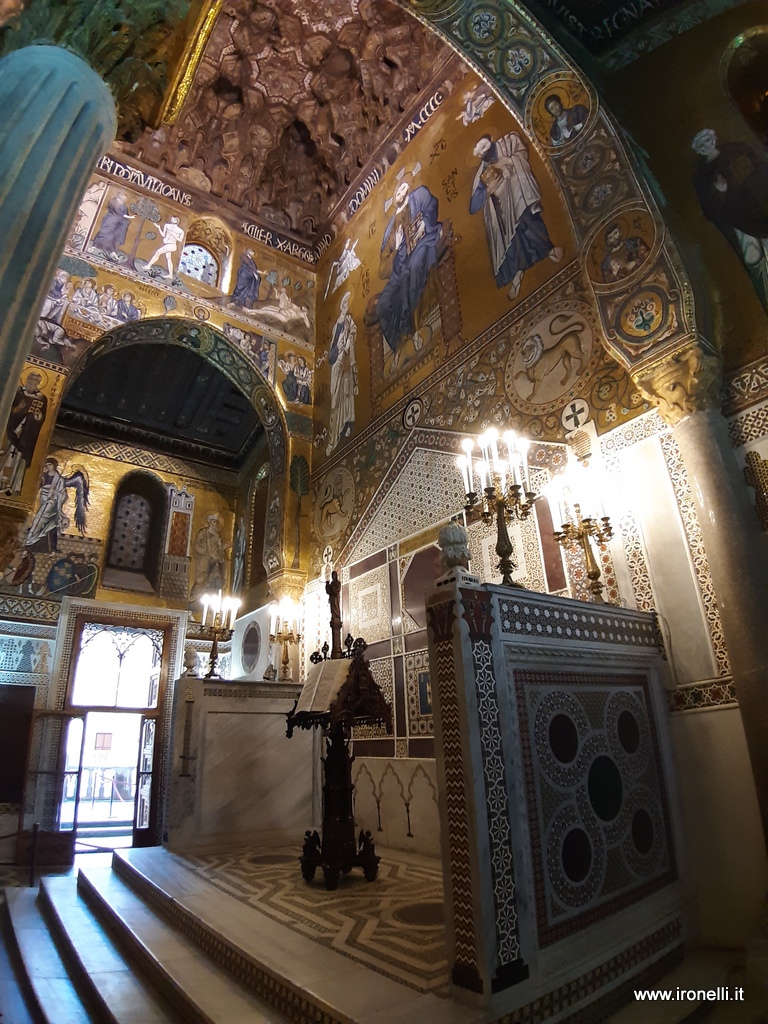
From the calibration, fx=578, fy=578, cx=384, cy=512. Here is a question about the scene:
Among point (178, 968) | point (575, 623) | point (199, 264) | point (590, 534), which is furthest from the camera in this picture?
point (199, 264)

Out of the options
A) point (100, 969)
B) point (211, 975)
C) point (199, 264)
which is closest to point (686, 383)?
point (211, 975)

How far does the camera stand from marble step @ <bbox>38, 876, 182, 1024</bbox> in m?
2.75

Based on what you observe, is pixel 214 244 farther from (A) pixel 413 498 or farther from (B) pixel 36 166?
(B) pixel 36 166

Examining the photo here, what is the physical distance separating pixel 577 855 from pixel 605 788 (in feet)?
1.37

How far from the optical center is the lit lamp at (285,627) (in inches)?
300

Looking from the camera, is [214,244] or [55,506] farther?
[55,506]

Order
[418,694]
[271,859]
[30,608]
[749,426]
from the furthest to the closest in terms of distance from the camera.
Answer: [30,608] → [418,694] → [271,859] → [749,426]

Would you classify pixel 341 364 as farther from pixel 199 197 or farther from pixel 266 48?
pixel 266 48

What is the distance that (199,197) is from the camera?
1008 cm

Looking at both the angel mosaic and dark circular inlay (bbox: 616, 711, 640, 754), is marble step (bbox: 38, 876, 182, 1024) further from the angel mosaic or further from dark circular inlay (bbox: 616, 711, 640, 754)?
the angel mosaic

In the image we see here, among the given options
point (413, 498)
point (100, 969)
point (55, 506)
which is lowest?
point (100, 969)

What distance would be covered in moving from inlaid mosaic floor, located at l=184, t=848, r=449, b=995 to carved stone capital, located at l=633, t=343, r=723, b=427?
3535 mm

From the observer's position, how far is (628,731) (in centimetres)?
337

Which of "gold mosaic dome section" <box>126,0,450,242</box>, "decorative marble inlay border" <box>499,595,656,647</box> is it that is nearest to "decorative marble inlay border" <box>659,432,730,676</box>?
"decorative marble inlay border" <box>499,595,656,647</box>
